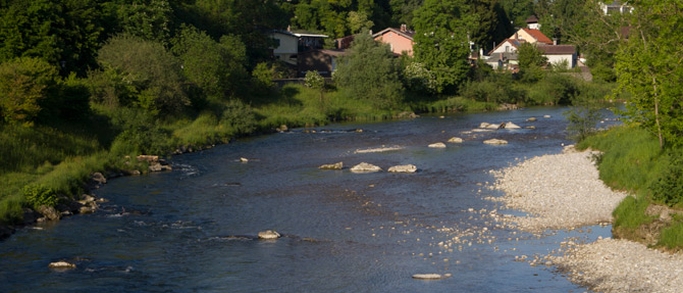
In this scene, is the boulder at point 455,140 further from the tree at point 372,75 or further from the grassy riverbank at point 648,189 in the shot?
the tree at point 372,75

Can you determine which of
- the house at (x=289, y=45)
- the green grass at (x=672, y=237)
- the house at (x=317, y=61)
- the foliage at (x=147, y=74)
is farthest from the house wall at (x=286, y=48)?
the green grass at (x=672, y=237)

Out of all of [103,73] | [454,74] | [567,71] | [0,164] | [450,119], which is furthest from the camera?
[567,71]

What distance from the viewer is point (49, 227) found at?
26.5 metres

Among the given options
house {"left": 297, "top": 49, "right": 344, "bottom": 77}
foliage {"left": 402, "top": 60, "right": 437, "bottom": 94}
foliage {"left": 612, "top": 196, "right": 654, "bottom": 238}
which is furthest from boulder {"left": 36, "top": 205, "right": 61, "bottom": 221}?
house {"left": 297, "top": 49, "right": 344, "bottom": 77}

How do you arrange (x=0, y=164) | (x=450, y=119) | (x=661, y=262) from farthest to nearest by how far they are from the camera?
(x=450, y=119) < (x=0, y=164) < (x=661, y=262)

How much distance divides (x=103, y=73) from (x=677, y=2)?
32966 millimetres

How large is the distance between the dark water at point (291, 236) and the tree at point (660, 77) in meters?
5.76

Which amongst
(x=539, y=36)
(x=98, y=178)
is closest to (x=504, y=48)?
(x=539, y=36)

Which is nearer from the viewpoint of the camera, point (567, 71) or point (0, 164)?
point (0, 164)

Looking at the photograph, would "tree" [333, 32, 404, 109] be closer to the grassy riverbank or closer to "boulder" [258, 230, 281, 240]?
the grassy riverbank

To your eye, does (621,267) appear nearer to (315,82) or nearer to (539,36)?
(315,82)

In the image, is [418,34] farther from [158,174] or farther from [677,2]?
[677,2]

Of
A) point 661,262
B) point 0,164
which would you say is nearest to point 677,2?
point 661,262

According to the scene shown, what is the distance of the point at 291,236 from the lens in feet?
83.9
